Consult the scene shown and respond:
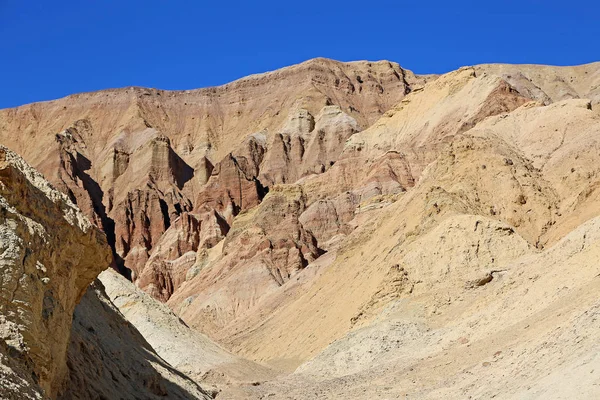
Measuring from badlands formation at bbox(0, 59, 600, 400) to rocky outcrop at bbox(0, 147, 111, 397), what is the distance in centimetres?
5

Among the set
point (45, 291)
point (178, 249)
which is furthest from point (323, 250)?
point (45, 291)

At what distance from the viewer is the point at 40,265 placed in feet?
53.8

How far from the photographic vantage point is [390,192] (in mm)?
85812

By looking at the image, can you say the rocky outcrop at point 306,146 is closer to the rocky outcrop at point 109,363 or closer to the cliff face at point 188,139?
the cliff face at point 188,139

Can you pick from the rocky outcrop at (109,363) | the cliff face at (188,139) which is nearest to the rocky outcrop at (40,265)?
the rocky outcrop at (109,363)

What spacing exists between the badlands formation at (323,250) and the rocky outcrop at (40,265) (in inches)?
Result: 1.8

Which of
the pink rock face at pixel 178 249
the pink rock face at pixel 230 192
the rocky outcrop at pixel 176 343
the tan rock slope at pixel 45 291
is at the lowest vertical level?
the tan rock slope at pixel 45 291

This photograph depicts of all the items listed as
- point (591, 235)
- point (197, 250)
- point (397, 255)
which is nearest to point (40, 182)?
point (591, 235)

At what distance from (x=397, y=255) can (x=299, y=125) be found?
79056mm

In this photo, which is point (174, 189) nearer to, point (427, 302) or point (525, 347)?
point (427, 302)

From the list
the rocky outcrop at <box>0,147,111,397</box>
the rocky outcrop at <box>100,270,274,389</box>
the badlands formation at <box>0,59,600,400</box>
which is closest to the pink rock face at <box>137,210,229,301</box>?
the badlands formation at <box>0,59,600,400</box>

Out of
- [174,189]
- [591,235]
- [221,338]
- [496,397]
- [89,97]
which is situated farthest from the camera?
[89,97]

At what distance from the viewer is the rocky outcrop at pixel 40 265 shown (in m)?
15.3

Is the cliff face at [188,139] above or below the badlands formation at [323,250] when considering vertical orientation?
above
